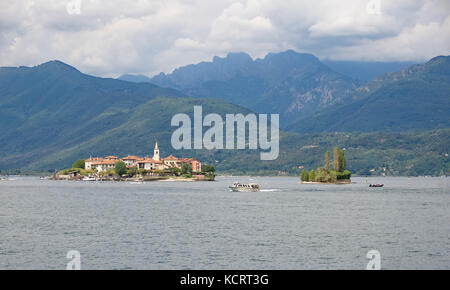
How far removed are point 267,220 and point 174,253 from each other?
33987mm

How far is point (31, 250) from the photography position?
2490 inches

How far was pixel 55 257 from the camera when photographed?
59.4 metres

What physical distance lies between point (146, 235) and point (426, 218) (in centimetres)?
4705
